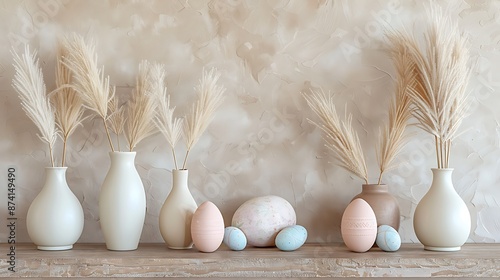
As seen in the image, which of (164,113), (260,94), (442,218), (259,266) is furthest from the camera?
(260,94)

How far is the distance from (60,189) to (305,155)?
74 cm

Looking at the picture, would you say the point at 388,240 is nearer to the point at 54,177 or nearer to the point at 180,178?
the point at 180,178

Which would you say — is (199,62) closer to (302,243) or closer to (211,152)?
(211,152)

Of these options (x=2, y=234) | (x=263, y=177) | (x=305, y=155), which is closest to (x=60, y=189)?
(x=2, y=234)

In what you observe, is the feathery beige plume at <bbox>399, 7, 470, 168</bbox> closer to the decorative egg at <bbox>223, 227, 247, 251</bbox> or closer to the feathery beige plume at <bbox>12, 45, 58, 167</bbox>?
the decorative egg at <bbox>223, 227, 247, 251</bbox>

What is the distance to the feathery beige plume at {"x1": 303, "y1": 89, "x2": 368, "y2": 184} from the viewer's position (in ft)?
6.57

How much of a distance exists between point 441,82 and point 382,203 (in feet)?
1.25

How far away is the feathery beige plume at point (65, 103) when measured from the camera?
2.01 m

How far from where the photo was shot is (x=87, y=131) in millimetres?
2139

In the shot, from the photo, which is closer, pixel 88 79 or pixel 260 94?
pixel 88 79

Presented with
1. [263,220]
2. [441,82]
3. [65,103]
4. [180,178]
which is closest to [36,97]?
[65,103]

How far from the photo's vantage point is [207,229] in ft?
6.09

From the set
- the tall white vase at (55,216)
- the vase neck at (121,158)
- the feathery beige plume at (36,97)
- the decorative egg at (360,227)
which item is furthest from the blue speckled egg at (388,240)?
the feathery beige plume at (36,97)

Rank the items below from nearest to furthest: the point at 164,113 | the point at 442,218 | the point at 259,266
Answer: the point at 259,266
the point at 442,218
the point at 164,113
